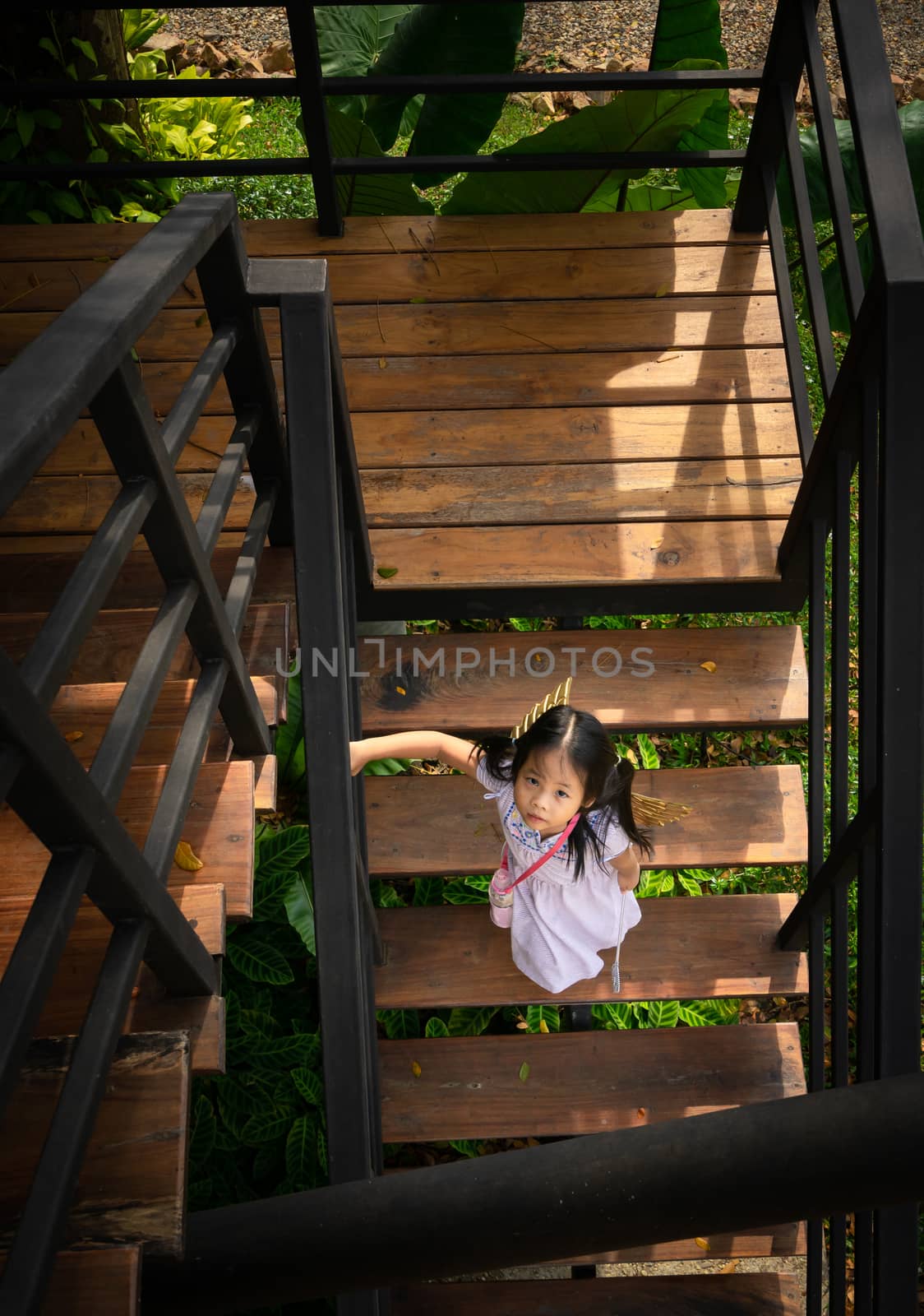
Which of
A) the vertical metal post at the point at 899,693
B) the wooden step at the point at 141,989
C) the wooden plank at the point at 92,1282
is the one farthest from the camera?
the vertical metal post at the point at 899,693

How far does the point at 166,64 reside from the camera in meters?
5.72

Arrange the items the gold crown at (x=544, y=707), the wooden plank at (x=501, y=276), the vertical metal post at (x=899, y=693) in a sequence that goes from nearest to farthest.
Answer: the vertical metal post at (x=899, y=693) < the gold crown at (x=544, y=707) < the wooden plank at (x=501, y=276)

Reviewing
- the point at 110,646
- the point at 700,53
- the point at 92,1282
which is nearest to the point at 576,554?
the point at 110,646

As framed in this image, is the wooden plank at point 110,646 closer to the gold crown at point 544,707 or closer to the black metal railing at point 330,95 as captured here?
the gold crown at point 544,707

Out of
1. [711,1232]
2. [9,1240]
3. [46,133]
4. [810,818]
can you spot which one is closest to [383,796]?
[810,818]

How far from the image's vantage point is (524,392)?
3.03 m

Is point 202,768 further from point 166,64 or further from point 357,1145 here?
point 166,64

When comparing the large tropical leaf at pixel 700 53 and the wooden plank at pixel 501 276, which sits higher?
the large tropical leaf at pixel 700 53

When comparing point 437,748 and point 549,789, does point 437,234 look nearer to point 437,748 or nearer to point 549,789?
point 437,748

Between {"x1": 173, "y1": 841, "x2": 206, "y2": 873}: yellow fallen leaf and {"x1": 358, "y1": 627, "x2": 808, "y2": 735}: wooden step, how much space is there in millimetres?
961

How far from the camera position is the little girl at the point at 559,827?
2162 mm

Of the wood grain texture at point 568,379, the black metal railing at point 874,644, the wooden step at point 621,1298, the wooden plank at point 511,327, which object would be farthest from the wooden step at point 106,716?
the wooden step at point 621,1298

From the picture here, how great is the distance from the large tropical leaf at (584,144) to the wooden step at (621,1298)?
3152 mm

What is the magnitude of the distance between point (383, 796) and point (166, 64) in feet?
16.1
